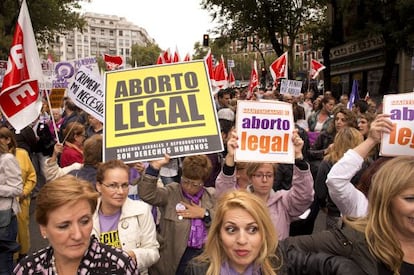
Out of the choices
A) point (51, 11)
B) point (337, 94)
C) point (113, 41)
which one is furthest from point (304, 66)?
point (113, 41)

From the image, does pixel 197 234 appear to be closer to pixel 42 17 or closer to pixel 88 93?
pixel 88 93

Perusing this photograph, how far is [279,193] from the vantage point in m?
3.53

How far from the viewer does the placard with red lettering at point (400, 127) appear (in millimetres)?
3184

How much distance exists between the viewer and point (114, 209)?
3.22 m

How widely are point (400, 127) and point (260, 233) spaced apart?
1.47 m

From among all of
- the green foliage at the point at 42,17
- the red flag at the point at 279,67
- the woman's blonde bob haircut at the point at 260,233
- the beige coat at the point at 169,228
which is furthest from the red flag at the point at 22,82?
the green foliage at the point at 42,17

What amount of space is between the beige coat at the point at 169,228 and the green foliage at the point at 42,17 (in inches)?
803

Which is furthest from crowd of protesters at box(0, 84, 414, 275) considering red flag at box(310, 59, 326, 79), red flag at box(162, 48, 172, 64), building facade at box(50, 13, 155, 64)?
building facade at box(50, 13, 155, 64)

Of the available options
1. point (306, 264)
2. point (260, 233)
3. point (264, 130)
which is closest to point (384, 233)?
point (306, 264)

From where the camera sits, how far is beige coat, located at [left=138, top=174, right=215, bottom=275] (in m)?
3.55

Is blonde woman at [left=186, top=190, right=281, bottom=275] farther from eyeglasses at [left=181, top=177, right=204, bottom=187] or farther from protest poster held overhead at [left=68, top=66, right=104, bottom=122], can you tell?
protest poster held overhead at [left=68, top=66, right=104, bottom=122]

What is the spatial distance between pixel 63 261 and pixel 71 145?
353cm

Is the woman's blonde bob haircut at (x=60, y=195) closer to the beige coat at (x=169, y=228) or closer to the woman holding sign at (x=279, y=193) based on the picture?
the beige coat at (x=169, y=228)

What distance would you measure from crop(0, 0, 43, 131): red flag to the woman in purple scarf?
173 cm
